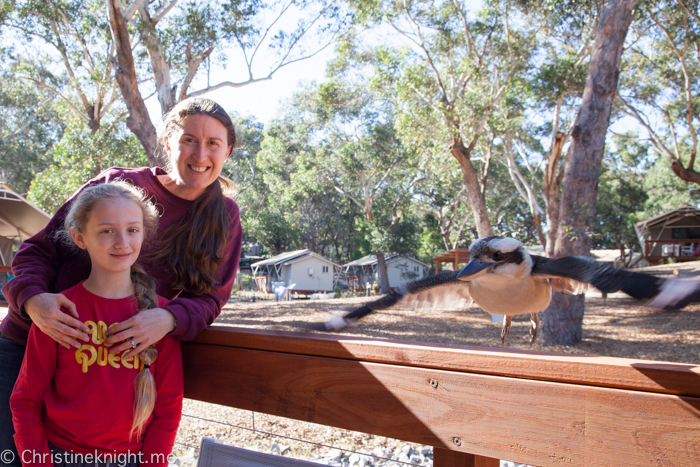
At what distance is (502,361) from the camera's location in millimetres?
980

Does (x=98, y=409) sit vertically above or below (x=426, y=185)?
below

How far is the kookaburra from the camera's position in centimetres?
145

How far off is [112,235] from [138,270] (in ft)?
0.51

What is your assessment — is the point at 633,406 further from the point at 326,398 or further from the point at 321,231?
the point at 321,231

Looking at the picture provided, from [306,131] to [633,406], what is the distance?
23.2 meters

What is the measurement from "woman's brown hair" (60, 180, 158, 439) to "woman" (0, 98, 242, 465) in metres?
0.06

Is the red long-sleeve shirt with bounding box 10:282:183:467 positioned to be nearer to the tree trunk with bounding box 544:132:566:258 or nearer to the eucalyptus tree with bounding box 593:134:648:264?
the tree trunk with bounding box 544:132:566:258

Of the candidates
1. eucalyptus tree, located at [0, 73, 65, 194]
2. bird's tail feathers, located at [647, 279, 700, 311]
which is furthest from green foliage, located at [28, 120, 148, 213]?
bird's tail feathers, located at [647, 279, 700, 311]

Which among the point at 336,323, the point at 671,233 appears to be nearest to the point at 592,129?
the point at 336,323

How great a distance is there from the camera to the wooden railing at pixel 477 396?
836mm

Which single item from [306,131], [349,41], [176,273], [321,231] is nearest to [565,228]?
A: [176,273]

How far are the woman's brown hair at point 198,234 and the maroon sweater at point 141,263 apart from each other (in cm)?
4

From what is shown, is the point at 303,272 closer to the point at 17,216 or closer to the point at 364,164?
the point at 364,164

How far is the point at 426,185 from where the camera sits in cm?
2258
